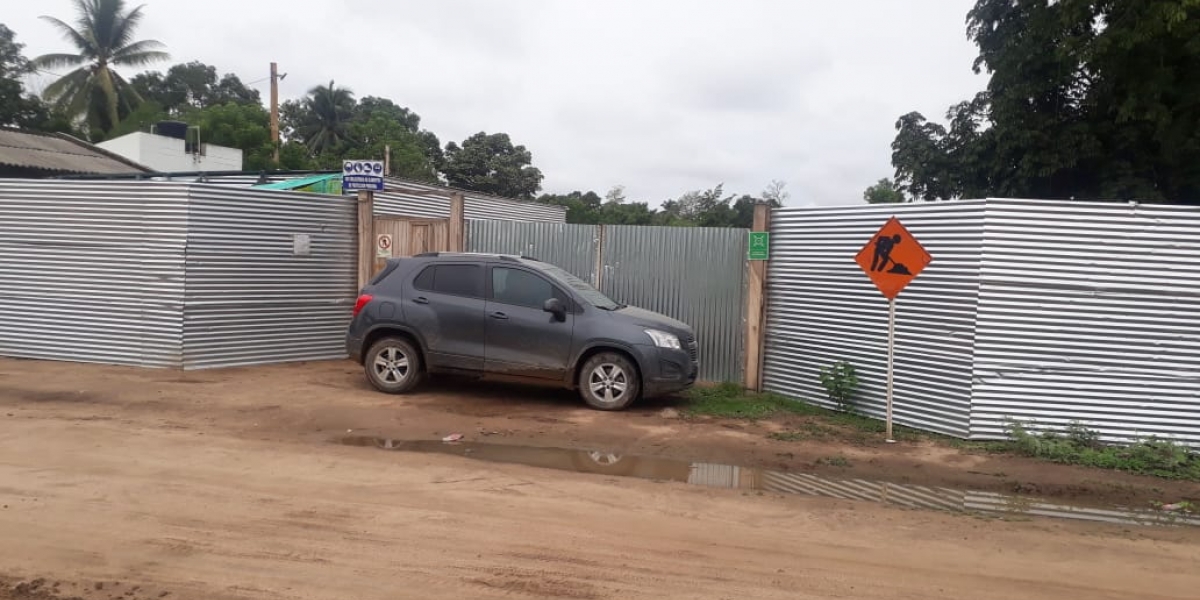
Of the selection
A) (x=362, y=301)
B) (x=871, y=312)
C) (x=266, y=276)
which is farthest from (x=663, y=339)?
(x=266, y=276)

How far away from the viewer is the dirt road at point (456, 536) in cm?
469

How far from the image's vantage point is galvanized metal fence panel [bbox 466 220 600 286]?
41.7 feet

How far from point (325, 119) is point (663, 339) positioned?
44197 millimetres

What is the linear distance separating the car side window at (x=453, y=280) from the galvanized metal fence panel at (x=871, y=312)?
397 centimetres

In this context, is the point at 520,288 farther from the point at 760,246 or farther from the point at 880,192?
the point at 880,192

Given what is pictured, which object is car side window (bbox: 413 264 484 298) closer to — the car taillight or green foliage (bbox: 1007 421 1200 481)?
the car taillight

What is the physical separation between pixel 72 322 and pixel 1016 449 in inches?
491

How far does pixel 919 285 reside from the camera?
9648 millimetres

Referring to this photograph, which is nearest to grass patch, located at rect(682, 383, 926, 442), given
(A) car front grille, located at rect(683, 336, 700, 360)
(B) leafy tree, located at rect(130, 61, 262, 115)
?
(A) car front grille, located at rect(683, 336, 700, 360)

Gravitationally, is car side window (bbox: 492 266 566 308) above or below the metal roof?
below

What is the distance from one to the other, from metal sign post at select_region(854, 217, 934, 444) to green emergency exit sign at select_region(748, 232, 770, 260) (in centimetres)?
228

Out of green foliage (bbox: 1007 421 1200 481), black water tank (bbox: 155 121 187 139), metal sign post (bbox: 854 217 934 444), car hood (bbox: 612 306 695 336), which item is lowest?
green foliage (bbox: 1007 421 1200 481)

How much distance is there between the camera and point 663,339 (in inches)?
389

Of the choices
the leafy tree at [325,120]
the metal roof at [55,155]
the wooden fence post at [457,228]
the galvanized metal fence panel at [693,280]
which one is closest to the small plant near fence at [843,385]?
the galvanized metal fence panel at [693,280]
